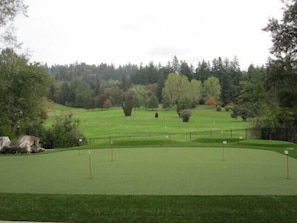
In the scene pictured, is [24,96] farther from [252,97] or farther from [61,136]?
[252,97]

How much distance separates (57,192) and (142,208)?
8.90 feet

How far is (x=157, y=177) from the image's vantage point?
9328 mm

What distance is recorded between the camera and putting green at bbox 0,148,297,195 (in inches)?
308

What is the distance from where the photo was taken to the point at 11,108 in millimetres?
27828

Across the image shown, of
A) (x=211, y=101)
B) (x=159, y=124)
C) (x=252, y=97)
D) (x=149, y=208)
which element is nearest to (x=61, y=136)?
(x=149, y=208)

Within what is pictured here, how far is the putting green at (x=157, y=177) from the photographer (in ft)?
25.6

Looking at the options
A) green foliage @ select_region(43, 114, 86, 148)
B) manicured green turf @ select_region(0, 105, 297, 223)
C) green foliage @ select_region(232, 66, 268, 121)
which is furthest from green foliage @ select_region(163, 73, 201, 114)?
manicured green turf @ select_region(0, 105, 297, 223)

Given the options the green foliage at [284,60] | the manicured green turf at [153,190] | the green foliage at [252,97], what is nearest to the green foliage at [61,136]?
the manicured green turf at [153,190]

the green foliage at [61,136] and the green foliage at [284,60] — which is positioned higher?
the green foliage at [284,60]

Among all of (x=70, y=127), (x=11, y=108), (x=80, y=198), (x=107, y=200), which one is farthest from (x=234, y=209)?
(x=11, y=108)

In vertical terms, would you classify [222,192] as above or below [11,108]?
below

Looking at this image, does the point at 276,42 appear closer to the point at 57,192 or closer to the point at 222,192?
the point at 222,192

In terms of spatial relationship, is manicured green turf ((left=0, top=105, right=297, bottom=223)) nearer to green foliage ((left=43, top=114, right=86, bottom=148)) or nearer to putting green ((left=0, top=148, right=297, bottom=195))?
putting green ((left=0, top=148, right=297, bottom=195))

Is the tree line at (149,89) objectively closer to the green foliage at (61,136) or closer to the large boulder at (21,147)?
the green foliage at (61,136)
